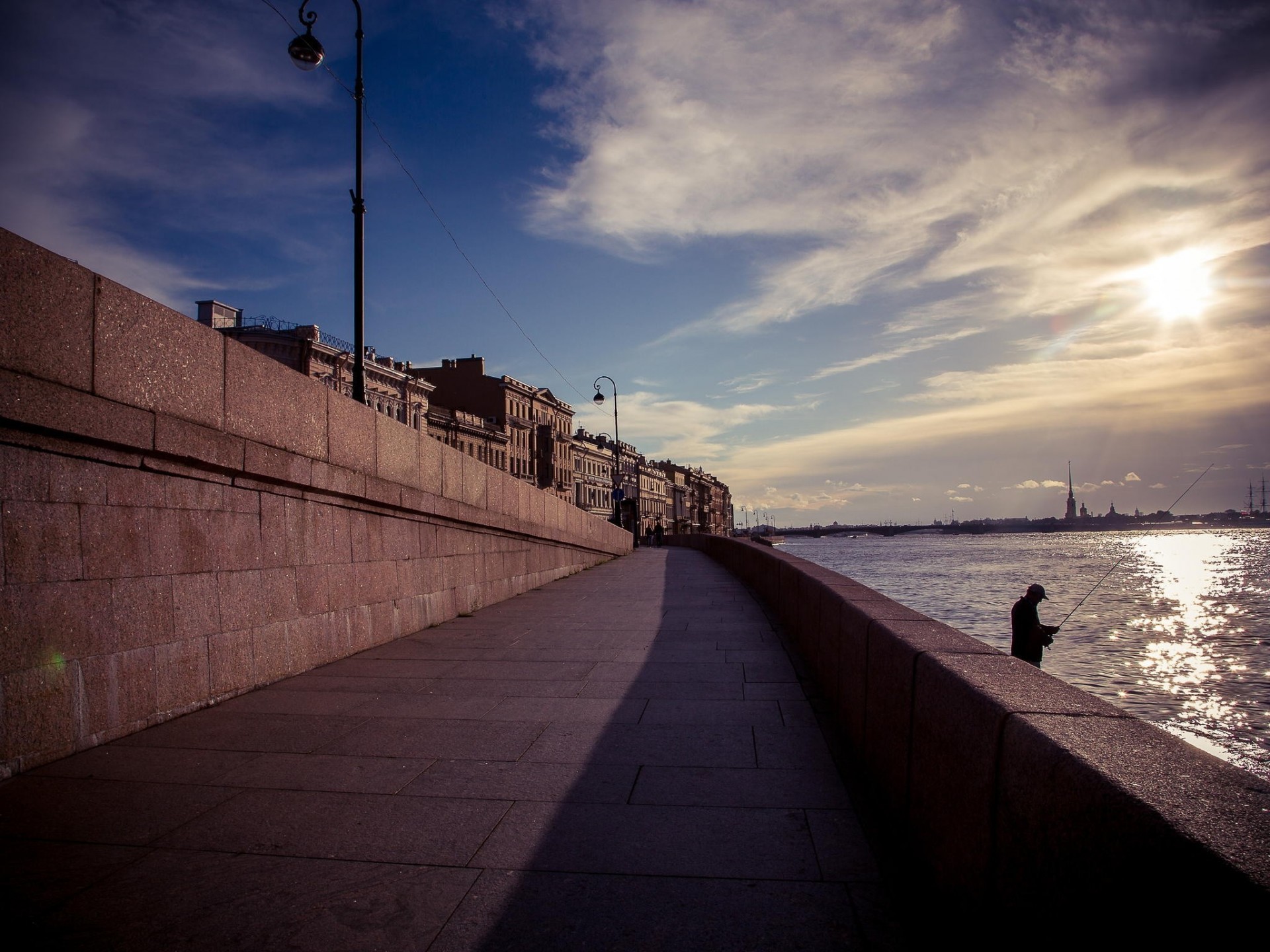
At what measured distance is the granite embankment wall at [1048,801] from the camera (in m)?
1.47

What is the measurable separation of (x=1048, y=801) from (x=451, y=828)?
2447mm

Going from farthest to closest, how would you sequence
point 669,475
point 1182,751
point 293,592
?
point 669,475
point 293,592
point 1182,751

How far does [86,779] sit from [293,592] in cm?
254

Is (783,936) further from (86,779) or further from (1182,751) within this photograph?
(86,779)

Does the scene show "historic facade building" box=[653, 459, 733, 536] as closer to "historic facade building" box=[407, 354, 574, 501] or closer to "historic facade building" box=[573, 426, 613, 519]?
"historic facade building" box=[573, 426, 613, 519]

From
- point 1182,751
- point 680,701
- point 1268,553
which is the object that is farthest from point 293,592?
point 1268,553

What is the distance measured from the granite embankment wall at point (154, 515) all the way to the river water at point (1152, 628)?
1059 cm

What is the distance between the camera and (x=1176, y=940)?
1407 mm

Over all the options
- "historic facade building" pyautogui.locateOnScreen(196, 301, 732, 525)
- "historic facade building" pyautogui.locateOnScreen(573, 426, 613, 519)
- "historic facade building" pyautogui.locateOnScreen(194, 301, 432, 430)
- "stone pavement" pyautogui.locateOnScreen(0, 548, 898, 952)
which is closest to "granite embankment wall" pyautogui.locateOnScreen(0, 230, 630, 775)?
"stone pavement" pyautogui.locateOnScreen(0, 548, 898, 952)

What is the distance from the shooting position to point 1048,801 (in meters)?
1.93

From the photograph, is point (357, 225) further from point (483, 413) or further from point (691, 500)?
point (691, 500)

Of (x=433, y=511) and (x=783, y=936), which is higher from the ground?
(x=433, y=511)

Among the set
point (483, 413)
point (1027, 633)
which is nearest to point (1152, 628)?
point (1027, 633)

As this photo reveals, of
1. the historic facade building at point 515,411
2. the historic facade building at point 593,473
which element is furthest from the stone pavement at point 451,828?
the historic facade building at point 593,473
